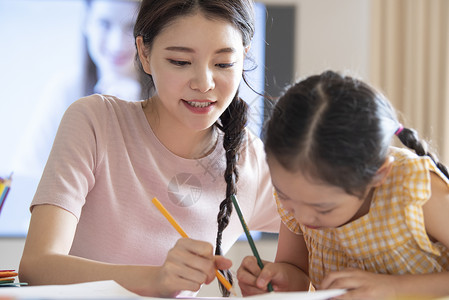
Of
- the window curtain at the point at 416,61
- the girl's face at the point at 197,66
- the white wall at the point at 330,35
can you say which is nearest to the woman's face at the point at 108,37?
the white wall at the point at 330,35

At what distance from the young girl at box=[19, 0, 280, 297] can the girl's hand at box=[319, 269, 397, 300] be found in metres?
0.42

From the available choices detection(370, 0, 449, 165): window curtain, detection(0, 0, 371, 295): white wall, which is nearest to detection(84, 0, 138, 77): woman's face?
detection(0, 0, 371, 295): white wall

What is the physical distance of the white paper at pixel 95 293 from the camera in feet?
2.37

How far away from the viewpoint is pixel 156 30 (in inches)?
46.5

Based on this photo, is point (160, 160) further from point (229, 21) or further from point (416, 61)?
point (416, 61)

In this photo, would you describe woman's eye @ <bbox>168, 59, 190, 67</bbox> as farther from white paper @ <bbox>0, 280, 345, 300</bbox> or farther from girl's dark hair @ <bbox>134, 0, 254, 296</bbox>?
white paper @ <bbox>0, 280, 345, 300</bbox>

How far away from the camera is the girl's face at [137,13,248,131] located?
112 cm

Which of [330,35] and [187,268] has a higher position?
[330,35]

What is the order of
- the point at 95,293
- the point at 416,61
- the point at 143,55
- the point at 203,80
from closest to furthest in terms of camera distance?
1. the point at 95,293
2. the point at 203,80
3. the point at 143,55
4. the point at 416,61

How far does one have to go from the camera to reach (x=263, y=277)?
35.6 inches

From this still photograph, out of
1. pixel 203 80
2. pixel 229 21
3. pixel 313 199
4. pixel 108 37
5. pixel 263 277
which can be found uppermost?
pixel 108 37

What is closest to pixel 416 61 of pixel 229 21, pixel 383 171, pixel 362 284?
pixel 229 21

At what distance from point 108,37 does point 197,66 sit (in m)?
1.88

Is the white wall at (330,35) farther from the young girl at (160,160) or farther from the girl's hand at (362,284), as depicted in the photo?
the girl's hand at (362,284)
